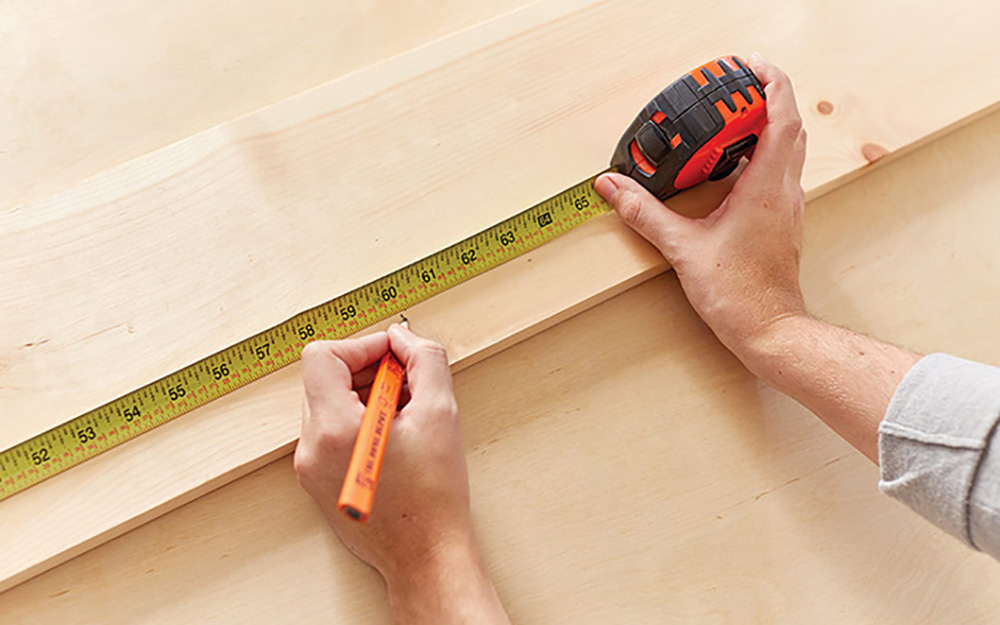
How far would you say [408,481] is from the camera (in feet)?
3.20

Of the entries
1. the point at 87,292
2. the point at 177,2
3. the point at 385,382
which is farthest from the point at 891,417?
the point at 177,2

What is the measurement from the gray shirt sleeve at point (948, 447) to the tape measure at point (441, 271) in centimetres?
40

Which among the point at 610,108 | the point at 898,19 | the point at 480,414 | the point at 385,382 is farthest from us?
the point at 898,19

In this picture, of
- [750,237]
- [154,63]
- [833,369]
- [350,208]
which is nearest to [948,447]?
[833,369]

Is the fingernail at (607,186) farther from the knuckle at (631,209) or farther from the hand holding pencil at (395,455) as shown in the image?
the hand holding pencil at (395,455)

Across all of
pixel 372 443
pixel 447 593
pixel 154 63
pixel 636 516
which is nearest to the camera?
pixel 372 443

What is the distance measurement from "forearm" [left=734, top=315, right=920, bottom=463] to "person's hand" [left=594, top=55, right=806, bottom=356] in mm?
27

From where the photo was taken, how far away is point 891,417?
91 centimetres

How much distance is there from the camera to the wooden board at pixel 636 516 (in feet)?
3.31

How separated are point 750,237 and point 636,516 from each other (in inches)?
16.6

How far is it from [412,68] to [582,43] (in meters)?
→ 0.27

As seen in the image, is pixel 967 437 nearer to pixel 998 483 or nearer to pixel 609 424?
pixel 998 483

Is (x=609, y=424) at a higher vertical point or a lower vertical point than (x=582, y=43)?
lower

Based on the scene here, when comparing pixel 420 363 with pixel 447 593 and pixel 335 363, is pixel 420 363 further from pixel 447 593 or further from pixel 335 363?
pixel 447 593
